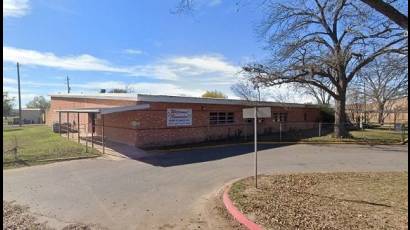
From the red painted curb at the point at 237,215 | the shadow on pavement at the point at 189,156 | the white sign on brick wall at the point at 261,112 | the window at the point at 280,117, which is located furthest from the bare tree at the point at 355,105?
the red painted curb at the point at 237,215

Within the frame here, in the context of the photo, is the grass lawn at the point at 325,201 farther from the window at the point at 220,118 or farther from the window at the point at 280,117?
the window at the point at 280,117

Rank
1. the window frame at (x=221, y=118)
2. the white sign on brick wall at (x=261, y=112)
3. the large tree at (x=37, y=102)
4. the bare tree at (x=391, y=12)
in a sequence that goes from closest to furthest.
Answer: the bare tree at (x=391, y=12)
the white sign on brick wall at (x=261, y=112)
the window frame at (x=221, y=118)
the large tree at (x=37, y=102)

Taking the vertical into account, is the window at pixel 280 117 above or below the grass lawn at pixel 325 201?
above

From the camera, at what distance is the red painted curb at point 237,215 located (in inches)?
264

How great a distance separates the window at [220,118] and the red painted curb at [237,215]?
15920 mm

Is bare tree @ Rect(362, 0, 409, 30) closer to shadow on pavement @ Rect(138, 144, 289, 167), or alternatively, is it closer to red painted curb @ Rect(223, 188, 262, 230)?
red painted curb @ Rect(223, 188, 262, 230)

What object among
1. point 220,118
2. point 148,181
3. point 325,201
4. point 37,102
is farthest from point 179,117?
point 37,102

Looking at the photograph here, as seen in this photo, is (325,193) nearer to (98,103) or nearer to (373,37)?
(373,37)

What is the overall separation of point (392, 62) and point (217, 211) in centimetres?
1624

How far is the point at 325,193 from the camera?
8914 millimetres

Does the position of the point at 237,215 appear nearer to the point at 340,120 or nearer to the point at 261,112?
the point at 261,112

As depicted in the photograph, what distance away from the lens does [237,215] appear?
738 centimetres

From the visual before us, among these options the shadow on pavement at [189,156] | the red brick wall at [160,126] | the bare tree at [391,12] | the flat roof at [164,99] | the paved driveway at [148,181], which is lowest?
the paved driveway at [148,181]

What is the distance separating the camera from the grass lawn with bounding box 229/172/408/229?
665 cm
